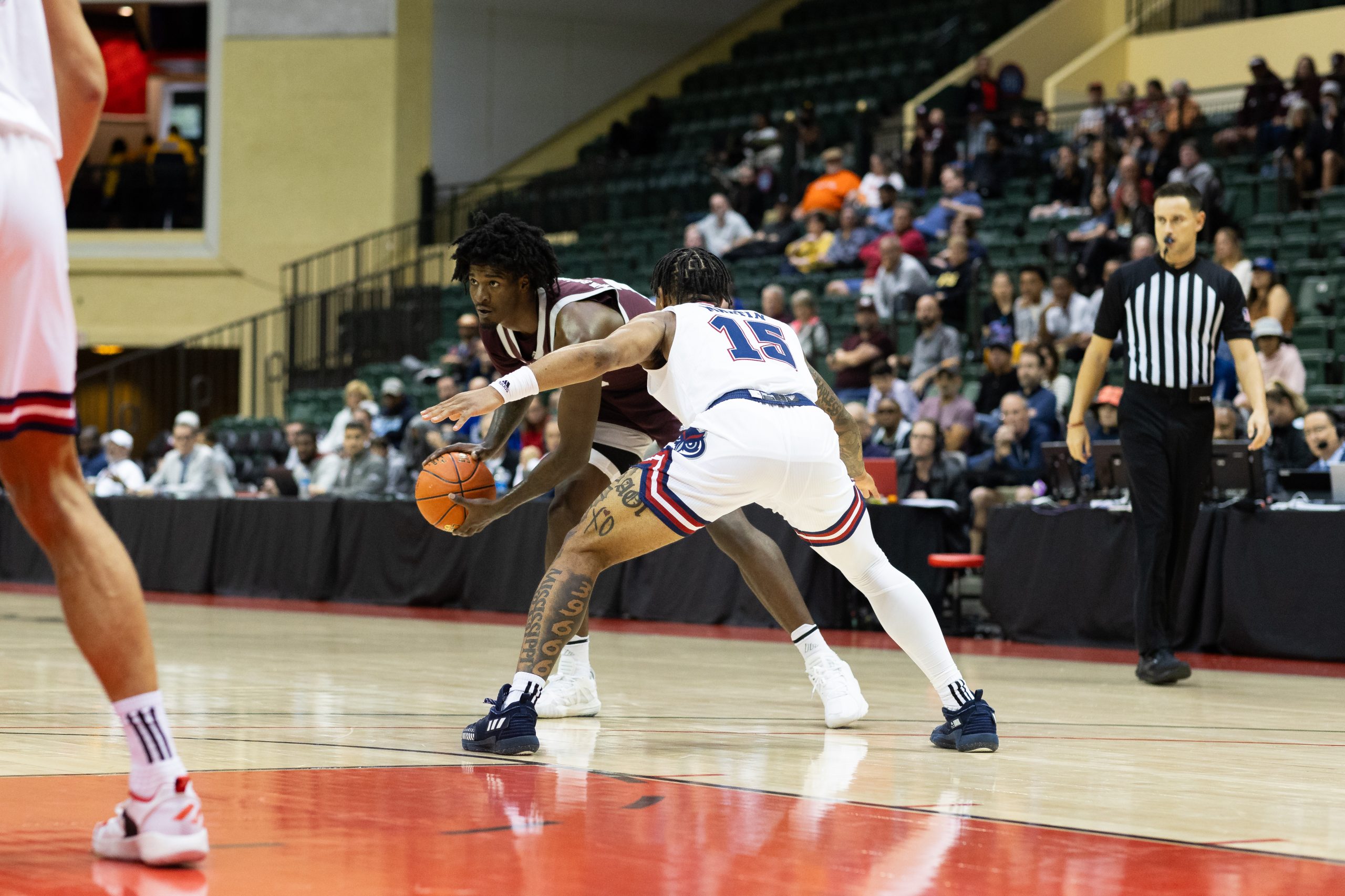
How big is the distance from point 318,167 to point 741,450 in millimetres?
19387

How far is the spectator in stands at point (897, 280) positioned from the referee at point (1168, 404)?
743 centimetres

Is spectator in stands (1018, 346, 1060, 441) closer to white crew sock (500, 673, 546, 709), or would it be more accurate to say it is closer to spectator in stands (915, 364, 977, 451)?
spectator in stands (915, 364, 977, 451)

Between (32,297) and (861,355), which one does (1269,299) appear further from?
(32,297)

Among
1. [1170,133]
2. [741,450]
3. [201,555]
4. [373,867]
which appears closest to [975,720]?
[741,450]

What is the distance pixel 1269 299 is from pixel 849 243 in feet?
16.4

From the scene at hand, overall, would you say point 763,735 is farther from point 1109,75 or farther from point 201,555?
point 1109,75

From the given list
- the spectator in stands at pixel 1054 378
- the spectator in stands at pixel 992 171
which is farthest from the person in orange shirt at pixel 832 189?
the spectator in stands at pixel 1054 378

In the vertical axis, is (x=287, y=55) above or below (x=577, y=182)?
above

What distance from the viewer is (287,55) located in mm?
22562

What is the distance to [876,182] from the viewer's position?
16953mm

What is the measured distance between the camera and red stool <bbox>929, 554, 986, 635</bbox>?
32.2 feet

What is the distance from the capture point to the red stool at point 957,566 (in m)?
9.80

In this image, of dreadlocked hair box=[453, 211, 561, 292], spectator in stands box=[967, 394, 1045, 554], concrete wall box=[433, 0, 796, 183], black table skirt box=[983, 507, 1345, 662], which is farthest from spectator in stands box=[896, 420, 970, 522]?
concrete wall box=[433, 0, 796, 183]

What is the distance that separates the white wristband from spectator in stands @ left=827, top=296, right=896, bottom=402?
8939 millimetres
